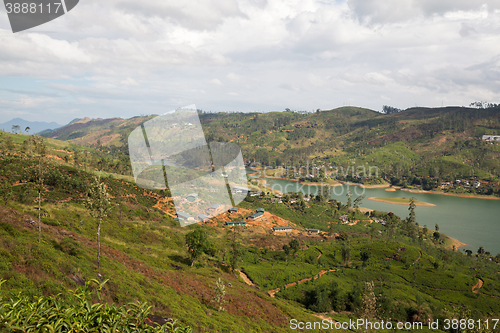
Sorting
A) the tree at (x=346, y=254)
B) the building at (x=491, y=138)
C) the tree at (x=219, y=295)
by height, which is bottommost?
the tree at (x=346, y=254)

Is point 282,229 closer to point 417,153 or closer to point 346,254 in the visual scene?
point 346,254

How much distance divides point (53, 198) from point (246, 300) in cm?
2524

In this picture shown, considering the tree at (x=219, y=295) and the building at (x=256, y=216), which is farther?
the building at (x=256, y=216)

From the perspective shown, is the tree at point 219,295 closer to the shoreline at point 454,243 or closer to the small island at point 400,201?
the shoreline at point 454,243

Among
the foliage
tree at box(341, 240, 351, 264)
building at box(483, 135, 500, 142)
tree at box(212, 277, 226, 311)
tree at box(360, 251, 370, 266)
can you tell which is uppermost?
building at box(483, 135, 500, 142)

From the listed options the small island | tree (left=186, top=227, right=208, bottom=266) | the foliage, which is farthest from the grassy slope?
the foliage

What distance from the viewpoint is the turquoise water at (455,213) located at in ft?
198

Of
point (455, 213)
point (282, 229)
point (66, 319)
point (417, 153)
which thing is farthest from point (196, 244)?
point (417, 153)

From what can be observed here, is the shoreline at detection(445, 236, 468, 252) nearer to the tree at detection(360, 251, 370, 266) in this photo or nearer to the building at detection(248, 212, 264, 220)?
the tree at detection(360, 251, 370, 266)

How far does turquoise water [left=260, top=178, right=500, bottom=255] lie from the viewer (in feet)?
198

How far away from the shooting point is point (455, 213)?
259 ft

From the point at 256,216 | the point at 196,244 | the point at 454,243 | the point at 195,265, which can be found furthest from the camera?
the point at 454,243

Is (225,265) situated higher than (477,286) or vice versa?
(225,265)

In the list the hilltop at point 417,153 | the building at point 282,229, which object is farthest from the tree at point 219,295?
the hilltop at point 417,153
